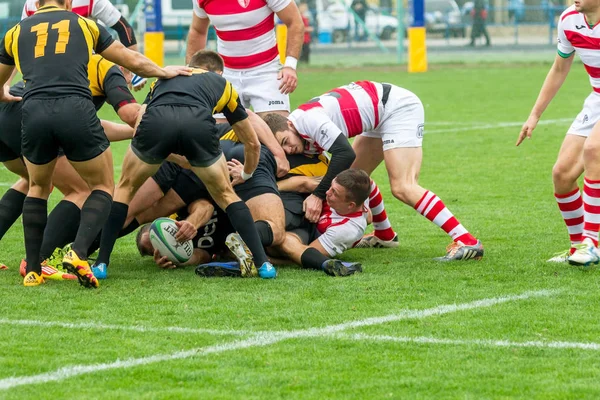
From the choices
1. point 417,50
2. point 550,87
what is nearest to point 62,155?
point 550,87

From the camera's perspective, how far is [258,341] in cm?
544

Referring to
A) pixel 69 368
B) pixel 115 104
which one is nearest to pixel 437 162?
pixel 115 104

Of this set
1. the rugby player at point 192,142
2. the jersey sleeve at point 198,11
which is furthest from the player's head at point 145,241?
the jersey sleeve at point 198,11

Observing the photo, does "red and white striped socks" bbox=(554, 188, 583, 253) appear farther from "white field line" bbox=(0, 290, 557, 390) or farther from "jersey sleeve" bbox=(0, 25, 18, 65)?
"jersey sleeve" bbox=(0, 25, 18, 65)

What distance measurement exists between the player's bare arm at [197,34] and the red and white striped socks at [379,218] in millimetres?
2137

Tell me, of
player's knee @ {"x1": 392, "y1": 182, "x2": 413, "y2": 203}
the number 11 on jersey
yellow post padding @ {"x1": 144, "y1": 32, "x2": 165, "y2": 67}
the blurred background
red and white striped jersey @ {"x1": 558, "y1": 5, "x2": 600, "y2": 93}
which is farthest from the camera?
the blurred background

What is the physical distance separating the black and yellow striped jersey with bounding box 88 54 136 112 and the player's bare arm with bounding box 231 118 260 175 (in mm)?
748

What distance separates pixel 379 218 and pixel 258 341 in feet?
10.7

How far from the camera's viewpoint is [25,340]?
551 cm

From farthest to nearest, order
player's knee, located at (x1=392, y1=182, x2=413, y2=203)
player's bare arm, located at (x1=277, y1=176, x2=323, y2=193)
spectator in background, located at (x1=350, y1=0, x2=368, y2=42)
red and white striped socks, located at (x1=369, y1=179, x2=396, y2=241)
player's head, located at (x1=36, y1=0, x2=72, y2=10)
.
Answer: spectator in background, located at (x1=350, y1=0, x2=368, y2=42) → red and white striped socks, located at (x1=369, y1=179, x2=396, y2=241) → player's bare arm, located at (x1=277, y1=176, x2=323, y2=193) → player's knee, located at (x1=392, y1=182, x2=413, y2=203) → player's head, located at (x1=36, y1=0, x2=72, y2=10)

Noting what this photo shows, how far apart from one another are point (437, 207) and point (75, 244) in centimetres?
256

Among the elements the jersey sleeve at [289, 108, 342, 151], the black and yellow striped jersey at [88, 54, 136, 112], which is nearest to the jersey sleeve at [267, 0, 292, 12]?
the jersey sleeve at [289, 108, 342, 151]

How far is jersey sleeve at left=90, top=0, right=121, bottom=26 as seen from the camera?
9.63 metres

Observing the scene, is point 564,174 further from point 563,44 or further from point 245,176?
point 245,176
